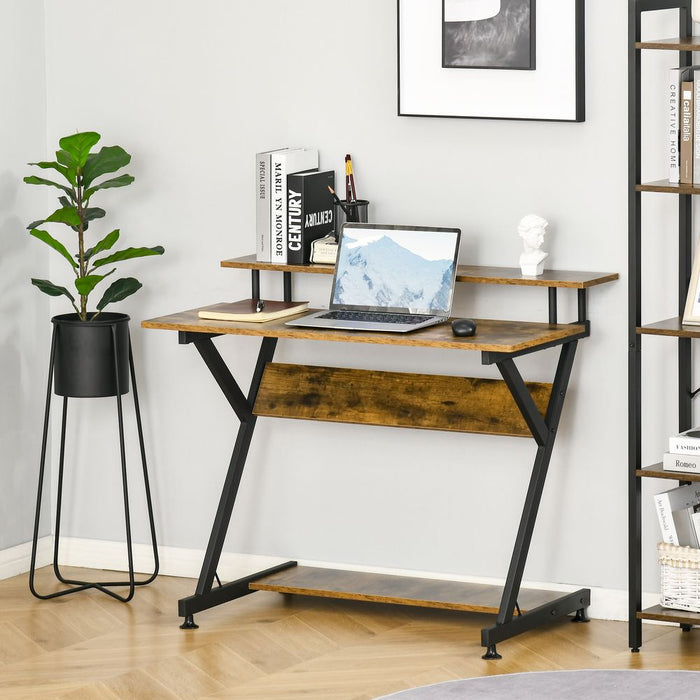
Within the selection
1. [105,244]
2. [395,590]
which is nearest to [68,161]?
[105,244]

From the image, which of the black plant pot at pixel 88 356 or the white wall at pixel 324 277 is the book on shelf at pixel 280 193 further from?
the black plant pot at pixel 88 356

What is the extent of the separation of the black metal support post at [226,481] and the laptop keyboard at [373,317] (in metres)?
0.37

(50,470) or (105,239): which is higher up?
(105,239)

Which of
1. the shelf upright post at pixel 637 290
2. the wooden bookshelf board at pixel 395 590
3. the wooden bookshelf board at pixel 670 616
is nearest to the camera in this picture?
the shelf upright post at pixel 637 290

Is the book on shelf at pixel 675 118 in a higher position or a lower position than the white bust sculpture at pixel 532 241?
higher

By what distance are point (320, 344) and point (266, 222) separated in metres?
0.43

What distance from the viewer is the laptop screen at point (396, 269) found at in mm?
4059

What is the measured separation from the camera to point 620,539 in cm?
420

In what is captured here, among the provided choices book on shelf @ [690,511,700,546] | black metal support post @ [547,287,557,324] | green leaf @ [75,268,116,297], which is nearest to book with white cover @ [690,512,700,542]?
book on shelf @ [690,511,700,546]

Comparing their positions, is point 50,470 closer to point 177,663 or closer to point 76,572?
point 76,572

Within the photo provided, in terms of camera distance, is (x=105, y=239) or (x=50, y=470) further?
(x=50, y=470)

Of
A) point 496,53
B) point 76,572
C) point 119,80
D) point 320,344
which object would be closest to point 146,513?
point 76,572

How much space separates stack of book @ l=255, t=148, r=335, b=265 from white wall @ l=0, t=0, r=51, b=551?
0.84 m

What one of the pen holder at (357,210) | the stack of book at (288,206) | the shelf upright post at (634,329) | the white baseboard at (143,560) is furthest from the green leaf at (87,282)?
the shelf upright post at (634,329)
